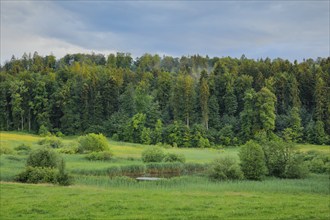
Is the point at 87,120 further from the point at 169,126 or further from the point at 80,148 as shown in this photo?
the point at 80,148

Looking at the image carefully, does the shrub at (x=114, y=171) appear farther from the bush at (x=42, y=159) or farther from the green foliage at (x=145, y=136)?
the green foliage at (x=145, y=136)

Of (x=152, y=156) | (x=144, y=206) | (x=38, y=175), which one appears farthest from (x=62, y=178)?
(x=152, y=156)

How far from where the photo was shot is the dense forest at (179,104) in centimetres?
8575

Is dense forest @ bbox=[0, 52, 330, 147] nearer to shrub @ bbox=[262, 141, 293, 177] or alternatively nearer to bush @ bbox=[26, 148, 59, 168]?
shrub @ bbox=[262, 141, 293, 177]

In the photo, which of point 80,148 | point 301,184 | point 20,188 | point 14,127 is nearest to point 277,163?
point 301,184

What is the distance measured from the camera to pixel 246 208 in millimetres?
19188

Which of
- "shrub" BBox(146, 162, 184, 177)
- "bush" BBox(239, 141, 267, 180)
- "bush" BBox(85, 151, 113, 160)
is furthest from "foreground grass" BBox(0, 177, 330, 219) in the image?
"bush" BBox(85, 151, 113, 160)

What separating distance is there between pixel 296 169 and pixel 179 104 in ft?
196

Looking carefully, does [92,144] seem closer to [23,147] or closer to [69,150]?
[69,150]

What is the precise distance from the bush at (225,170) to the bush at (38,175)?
14.1 m

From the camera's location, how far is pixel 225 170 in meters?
35.8

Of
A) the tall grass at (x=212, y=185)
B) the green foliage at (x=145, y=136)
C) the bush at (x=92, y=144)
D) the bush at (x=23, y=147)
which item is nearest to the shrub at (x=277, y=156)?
the tall grass at (x=212, y=185)

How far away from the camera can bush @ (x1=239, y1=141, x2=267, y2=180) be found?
35.9 m

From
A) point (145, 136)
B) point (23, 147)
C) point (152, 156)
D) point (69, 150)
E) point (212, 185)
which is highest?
point (145, 136)
